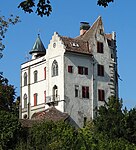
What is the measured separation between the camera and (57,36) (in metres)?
63.0

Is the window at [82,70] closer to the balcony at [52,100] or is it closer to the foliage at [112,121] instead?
the balcony at [52,100]

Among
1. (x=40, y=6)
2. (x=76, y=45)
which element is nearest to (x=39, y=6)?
(x=40, y=6)

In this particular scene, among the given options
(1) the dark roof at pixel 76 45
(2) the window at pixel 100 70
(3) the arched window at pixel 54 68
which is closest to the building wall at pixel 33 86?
(3) the arched window at pixel 54 68

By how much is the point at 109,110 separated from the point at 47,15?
4061 cm

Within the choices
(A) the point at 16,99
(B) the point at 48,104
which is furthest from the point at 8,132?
(A) the point at 16,99

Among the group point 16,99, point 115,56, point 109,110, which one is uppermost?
point 115,56

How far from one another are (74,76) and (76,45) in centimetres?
436

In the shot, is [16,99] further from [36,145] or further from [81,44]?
[36,145]

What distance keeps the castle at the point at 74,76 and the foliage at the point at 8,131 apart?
60.7 feet

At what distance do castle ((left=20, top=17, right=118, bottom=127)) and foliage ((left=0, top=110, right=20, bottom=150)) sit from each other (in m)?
18.5

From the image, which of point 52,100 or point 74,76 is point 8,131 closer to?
point 52,100

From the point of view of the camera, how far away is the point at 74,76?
61.6 meters

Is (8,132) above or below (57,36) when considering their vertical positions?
below

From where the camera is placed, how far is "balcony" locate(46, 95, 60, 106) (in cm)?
6101
